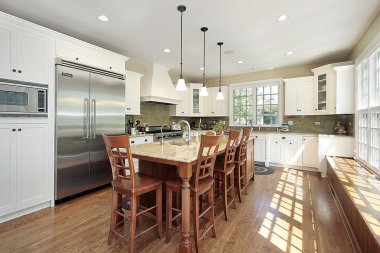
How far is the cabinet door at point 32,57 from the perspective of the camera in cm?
238

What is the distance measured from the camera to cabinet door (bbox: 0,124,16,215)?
2.25 meters

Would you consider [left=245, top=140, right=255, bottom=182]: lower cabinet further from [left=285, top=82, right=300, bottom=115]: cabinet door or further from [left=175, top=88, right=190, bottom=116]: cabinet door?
[left=175, top=88, right=190, bottom=116]: cabinet door

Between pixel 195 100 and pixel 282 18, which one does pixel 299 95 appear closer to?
pixel 282 18

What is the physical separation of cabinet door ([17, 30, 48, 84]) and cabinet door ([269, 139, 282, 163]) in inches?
191

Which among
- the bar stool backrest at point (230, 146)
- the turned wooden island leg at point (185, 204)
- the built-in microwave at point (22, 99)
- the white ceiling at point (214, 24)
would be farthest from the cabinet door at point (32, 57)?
the bar stool backrest at point (230, 146)

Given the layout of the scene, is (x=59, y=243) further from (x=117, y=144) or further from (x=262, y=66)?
(x=262, y=66)

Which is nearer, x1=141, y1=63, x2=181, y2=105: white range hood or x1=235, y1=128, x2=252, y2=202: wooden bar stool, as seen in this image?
x1=235, y1=128, x2=252, y2=202: wooden bar stool

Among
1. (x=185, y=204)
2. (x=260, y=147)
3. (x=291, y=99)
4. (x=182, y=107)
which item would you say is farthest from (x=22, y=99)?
(x=291, y=99)

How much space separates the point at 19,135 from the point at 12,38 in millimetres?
1165

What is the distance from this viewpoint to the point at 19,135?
7.82 ft

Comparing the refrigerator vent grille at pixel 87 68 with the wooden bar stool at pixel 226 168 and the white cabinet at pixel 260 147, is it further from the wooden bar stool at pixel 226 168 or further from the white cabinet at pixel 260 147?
the white cabinet at pixel 260 147

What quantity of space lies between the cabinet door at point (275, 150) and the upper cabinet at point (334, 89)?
3.74 feet

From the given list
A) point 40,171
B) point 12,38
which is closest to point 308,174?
point 40,171

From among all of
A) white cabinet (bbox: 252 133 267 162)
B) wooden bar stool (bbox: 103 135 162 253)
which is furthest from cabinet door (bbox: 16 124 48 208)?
white cabinet (bbox: 252 133 267 162)
